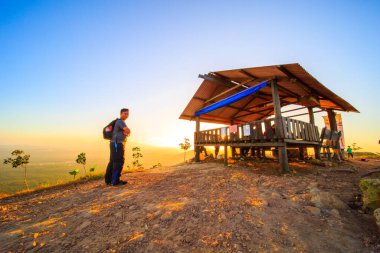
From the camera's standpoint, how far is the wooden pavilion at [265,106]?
7.04m

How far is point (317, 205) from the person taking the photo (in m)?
3.09

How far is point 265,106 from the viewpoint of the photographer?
41.7 feet

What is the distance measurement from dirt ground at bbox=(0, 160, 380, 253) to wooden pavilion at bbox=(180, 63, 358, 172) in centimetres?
365

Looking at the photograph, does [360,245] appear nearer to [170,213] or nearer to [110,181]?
[170,213]

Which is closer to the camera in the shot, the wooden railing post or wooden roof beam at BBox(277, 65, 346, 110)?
wooden roof beam at BBox(277, 65, 346, 110)

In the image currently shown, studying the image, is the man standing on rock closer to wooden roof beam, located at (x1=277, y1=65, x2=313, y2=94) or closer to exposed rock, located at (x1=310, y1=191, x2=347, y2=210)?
exposed rock, located at (x1=310, y1=191, x2=347, y2=210)

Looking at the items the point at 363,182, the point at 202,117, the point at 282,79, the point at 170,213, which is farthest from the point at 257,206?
the point at 202,117

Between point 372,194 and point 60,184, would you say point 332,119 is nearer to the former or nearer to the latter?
point 372,194

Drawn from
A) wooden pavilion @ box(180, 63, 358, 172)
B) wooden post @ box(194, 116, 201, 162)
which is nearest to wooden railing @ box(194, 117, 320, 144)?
wooden pavilion @ box(180, 63, 358, 172)

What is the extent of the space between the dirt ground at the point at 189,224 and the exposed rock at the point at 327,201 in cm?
14

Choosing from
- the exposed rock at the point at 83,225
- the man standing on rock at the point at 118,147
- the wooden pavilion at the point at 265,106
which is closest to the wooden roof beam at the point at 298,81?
the wooden pavilion at the point at 265,106

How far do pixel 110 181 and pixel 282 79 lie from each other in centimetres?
837

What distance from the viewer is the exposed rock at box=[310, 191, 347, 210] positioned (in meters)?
3.03

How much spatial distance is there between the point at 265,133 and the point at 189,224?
6208mm
